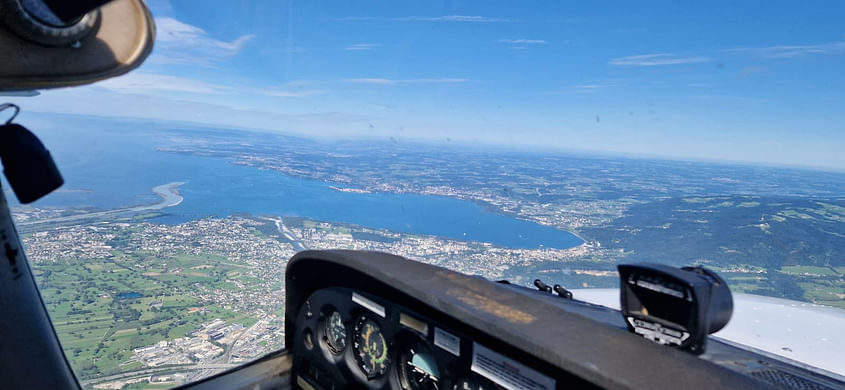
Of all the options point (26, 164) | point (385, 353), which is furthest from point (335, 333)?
point (26, 164)

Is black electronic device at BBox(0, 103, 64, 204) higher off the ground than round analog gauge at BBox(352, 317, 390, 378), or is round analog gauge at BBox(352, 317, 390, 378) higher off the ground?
black electronic device at BBox(0, 103, 64, 204)

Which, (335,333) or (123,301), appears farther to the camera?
(123,301)

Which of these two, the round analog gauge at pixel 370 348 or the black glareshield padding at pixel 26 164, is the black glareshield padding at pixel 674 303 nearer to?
the round analog gauge at pixel 370 348

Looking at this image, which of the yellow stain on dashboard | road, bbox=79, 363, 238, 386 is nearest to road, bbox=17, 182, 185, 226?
road, bbox=79, 363, 238, 386

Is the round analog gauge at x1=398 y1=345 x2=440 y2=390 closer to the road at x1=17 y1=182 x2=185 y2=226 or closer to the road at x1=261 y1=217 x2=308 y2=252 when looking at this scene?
the road at x1=261 y1=217 x2=308 y2=252

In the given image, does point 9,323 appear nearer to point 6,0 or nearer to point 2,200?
point 2,200

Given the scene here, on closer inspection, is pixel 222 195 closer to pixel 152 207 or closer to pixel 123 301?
pixel 152 207
